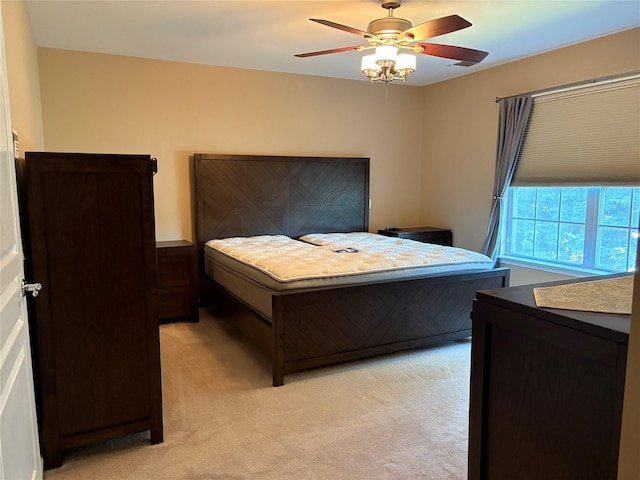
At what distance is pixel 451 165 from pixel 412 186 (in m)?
0.67

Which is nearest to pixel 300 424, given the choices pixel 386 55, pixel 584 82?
pixel 386 55

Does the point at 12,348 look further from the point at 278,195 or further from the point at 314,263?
the point at 278,195

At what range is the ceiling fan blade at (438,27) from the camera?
8.54 ft

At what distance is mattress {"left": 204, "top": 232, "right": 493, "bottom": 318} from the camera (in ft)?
10.4

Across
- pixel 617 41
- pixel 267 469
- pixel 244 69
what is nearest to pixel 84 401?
pixel 267 469

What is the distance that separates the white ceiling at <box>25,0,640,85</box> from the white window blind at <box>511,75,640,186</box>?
19.4 inches

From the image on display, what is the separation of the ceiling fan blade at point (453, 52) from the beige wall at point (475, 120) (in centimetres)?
140

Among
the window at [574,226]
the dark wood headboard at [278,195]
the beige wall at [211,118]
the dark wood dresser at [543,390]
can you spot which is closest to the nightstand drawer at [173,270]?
→ the dark wood headboard at [278,195]

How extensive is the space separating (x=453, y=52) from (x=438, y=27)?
1.54ft

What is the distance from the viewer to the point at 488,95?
194 inches

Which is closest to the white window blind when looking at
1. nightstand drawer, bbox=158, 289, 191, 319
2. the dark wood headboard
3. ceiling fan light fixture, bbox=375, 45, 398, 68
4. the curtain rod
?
the curtain rod

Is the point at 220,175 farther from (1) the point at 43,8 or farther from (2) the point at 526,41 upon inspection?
(2) the point at 526,41

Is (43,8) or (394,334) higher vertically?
(43,8)

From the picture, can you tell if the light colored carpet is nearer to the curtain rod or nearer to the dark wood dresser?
the dark wood dresser
